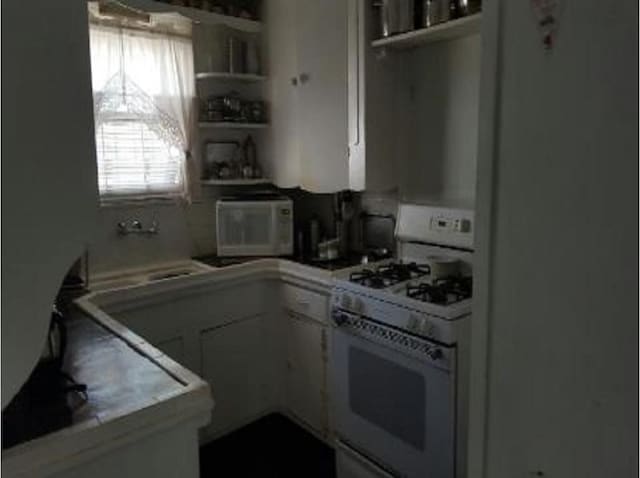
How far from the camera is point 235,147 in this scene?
3.05 meters

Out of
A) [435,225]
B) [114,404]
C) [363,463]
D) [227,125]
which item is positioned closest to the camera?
[114,404]

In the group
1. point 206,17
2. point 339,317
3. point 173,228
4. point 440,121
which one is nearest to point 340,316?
point 339,317

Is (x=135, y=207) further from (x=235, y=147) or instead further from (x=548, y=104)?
(x=548, y=104)

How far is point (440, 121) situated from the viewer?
2357mm

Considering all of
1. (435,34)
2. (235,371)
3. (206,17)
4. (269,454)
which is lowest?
(269,454)

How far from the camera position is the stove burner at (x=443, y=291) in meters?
1.86

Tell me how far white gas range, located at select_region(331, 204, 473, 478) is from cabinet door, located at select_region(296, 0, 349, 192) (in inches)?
18.7

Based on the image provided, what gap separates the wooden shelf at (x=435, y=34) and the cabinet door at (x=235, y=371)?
1538 mm

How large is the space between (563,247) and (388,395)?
1.26m

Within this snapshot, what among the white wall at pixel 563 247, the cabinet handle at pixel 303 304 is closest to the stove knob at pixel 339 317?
the cabinet handle at pixel 303 304

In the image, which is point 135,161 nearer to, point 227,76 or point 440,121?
point 227,76

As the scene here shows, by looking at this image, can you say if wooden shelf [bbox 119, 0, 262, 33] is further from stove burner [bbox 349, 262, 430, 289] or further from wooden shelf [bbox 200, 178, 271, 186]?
stove burner [bbox 349, 262, 430, 289]

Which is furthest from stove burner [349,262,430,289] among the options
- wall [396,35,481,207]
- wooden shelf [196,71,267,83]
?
wooden shelf [196,71,267,83]

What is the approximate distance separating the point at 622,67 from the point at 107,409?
1.12 meters
